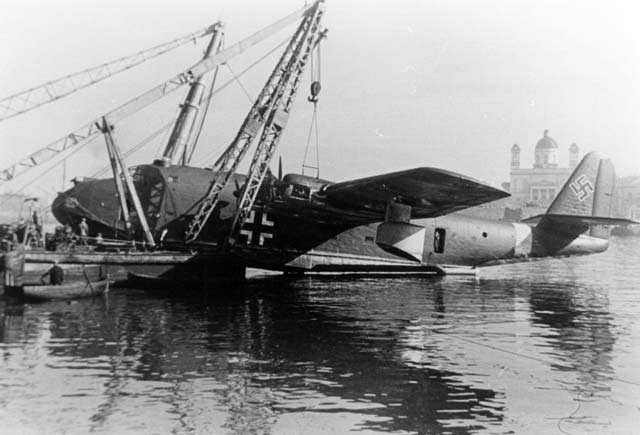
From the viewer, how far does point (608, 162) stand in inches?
885

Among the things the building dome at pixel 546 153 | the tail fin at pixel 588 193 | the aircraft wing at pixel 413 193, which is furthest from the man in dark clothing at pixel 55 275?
the building dome at pixel 546 153

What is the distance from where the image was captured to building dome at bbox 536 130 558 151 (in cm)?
13136

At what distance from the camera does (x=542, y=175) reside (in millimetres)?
125188

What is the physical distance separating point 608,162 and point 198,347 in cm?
2077

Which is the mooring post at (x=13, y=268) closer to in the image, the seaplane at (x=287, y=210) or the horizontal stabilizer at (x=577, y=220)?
the seaplane at (x=287, y=210)

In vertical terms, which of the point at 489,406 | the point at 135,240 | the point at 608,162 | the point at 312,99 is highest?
the point at 312,99

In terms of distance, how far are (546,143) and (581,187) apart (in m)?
120

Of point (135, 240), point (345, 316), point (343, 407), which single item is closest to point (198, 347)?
point (343, 407)

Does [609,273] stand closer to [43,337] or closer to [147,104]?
[147,104]

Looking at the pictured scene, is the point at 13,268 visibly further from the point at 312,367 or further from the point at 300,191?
the point at 312,367

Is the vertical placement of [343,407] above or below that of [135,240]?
below

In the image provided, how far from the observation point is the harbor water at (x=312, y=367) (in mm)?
5535

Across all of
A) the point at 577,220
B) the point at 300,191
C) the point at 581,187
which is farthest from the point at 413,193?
the point at 581,187

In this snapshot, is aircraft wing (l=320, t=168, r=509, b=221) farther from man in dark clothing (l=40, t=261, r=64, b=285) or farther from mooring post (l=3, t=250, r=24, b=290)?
mooring post (l=3, t=250, r=24, b=290)
